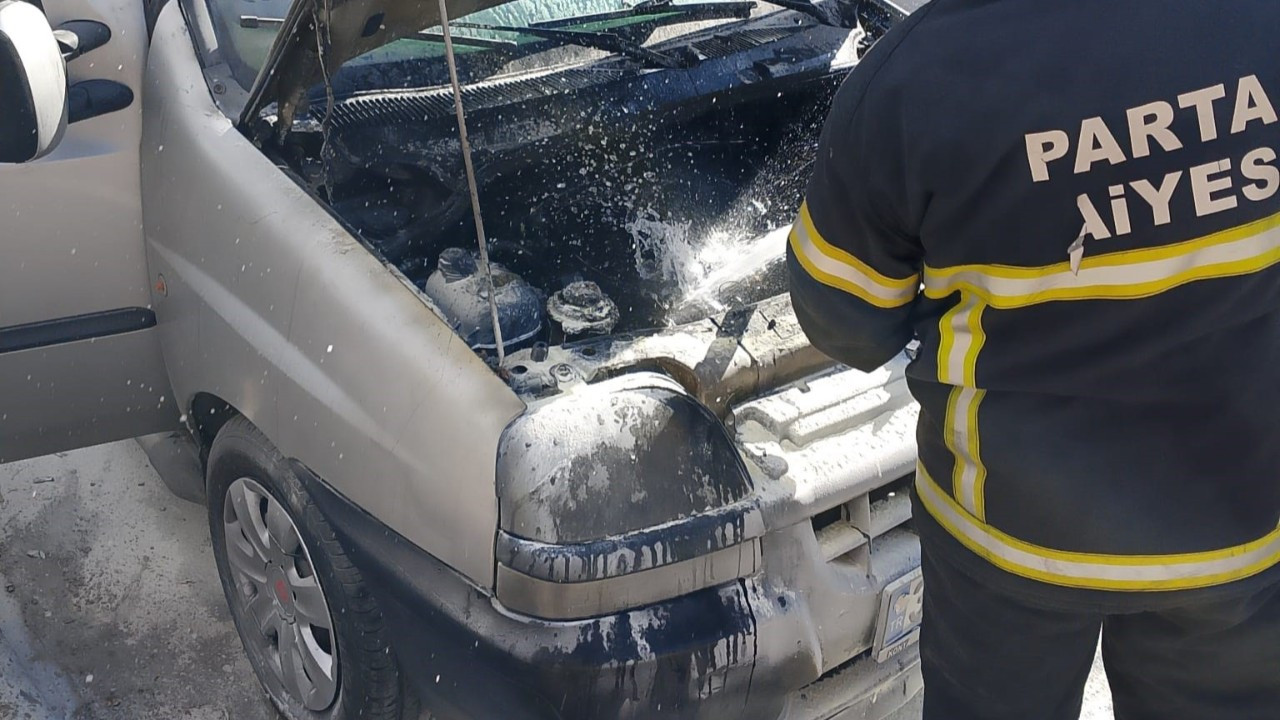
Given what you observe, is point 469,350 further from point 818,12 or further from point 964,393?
point 818,12

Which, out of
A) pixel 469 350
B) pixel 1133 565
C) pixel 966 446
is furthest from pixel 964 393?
pixel 469 350

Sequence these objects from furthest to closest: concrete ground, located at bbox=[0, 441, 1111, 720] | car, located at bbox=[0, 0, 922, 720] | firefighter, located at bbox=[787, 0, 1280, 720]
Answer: concrete ground, located at bbox=[0, 441, 1111, 720] < car, located at bbox=[0, 0, 922, 720] < firefighter, located at bbox=[787, 0, 1280, 720]

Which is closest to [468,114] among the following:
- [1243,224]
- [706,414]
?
[706,414]

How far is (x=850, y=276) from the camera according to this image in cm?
152

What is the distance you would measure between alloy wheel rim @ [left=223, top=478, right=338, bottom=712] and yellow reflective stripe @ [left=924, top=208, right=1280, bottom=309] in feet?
4.58

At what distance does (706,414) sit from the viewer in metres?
1.74

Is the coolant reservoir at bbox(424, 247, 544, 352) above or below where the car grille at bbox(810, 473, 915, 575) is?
above

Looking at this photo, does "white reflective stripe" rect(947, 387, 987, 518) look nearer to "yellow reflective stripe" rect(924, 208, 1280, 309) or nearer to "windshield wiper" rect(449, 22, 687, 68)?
"yellow reflective stripe" rect(924, 208, 1280, 309)

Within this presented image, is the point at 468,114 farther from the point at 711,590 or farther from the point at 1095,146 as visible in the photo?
the point at 1095,146

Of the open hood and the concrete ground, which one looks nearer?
the open hood

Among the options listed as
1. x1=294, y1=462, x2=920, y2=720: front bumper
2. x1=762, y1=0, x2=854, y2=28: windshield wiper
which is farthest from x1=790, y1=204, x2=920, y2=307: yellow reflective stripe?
x1=762, y1=0, x2=854, y2=28: windshield wiper

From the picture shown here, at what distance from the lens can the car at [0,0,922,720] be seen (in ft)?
5.41

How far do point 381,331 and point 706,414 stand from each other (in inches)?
22.5

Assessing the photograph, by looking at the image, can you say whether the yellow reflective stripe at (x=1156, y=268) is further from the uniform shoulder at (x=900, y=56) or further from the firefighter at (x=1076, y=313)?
the uniform shoulder at (x=900, y=56)
